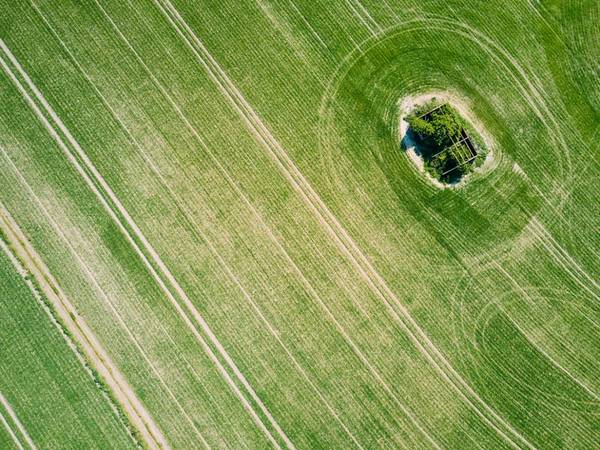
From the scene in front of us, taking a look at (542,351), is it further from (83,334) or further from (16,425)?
(16,425)

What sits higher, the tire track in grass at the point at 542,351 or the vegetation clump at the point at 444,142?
the vegetation clump at the point at 444,142

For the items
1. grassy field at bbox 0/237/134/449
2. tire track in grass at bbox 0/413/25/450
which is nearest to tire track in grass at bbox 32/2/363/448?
grassy field at bbox 0/237/134/449

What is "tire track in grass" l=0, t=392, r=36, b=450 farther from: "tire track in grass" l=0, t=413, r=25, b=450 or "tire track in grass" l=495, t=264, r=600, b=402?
"tire track in grass" l=495, t=264, r=600, b=402

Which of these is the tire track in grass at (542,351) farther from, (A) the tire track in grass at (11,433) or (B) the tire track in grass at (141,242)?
(A) the tire track in grass at (11,433)

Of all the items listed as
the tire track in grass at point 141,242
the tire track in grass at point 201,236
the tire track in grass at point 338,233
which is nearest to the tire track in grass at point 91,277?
the tire track in grass at point 141,242

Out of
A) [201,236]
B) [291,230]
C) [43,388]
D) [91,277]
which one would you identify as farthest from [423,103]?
[43,388]

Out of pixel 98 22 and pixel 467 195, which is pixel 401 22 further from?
pixel 98 22
